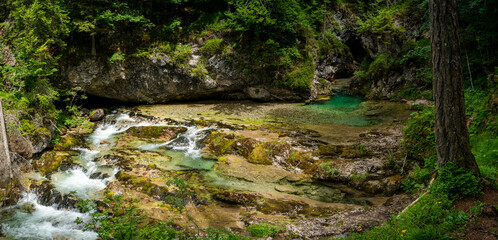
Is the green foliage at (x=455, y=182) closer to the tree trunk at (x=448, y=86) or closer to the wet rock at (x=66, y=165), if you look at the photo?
the tree trunk at (x=448, y=86)

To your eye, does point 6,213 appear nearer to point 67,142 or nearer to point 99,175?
point 99,175

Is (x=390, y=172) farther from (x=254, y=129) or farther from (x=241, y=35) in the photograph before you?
(x=241, y=35)

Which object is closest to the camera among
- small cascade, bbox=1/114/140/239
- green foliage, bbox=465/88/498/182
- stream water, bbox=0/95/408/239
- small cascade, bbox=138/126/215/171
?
green foliage, bbox=465/88/498/182

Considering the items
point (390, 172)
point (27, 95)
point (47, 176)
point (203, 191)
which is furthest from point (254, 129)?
point (27, 95)

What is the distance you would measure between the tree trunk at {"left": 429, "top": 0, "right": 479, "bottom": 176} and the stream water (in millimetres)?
4384

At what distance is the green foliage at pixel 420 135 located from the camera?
317 inches

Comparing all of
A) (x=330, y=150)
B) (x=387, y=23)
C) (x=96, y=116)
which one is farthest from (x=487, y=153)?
(x=96, y=116)

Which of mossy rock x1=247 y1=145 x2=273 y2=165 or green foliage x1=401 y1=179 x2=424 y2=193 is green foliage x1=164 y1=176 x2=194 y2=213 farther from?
green foliage x1=401 y1=179 x2=424 y2=193

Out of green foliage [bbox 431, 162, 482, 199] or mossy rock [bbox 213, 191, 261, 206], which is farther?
mossy rock [bbox 213, 191, 261, 206]

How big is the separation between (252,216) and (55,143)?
11.1m

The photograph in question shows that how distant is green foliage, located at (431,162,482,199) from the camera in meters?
5.16

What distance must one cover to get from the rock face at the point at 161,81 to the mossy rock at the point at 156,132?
604cm

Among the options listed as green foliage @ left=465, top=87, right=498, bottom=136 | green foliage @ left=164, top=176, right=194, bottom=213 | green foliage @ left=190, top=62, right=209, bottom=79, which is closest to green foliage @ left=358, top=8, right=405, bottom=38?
green foliage @ left=190, top=62, right=209, bottom=79

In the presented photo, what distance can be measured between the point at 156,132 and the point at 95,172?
164 inches
